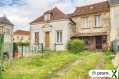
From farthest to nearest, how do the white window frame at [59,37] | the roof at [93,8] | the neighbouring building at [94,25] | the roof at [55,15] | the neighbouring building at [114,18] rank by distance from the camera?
the roof at [55,15], the white window frame at [59,37], the roof at [93,8], the neighbouring building at [94,25], the neighbouring building at [114,18]

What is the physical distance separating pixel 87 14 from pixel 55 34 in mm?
4909

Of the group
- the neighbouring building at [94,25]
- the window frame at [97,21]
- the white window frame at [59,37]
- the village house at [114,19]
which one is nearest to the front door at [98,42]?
the neighbouring building at [94,25]

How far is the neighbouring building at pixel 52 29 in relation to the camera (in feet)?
118

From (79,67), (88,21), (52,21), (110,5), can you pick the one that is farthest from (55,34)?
(79,67)

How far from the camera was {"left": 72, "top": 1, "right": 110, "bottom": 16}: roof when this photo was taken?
33688mm

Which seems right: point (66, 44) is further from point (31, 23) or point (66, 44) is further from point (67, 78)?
point (67, 78)

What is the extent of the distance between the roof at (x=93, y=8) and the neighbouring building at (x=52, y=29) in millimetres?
1865

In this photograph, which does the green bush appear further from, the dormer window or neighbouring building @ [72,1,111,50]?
the dormer window

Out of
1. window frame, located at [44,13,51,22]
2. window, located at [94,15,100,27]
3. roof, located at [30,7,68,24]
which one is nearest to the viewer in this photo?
window, located at [94,15,100,27]

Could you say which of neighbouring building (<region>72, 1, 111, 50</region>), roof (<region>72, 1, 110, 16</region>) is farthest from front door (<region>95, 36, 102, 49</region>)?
roof (<region>72, 1, 110, 16</region>)

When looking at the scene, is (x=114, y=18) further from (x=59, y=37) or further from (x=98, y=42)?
(x=59, y=37)

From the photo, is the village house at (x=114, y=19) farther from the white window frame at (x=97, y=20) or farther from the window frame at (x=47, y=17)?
the window frame at (x=47, y=17)

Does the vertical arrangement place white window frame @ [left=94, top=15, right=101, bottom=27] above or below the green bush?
above

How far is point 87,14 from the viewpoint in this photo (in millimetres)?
34938
